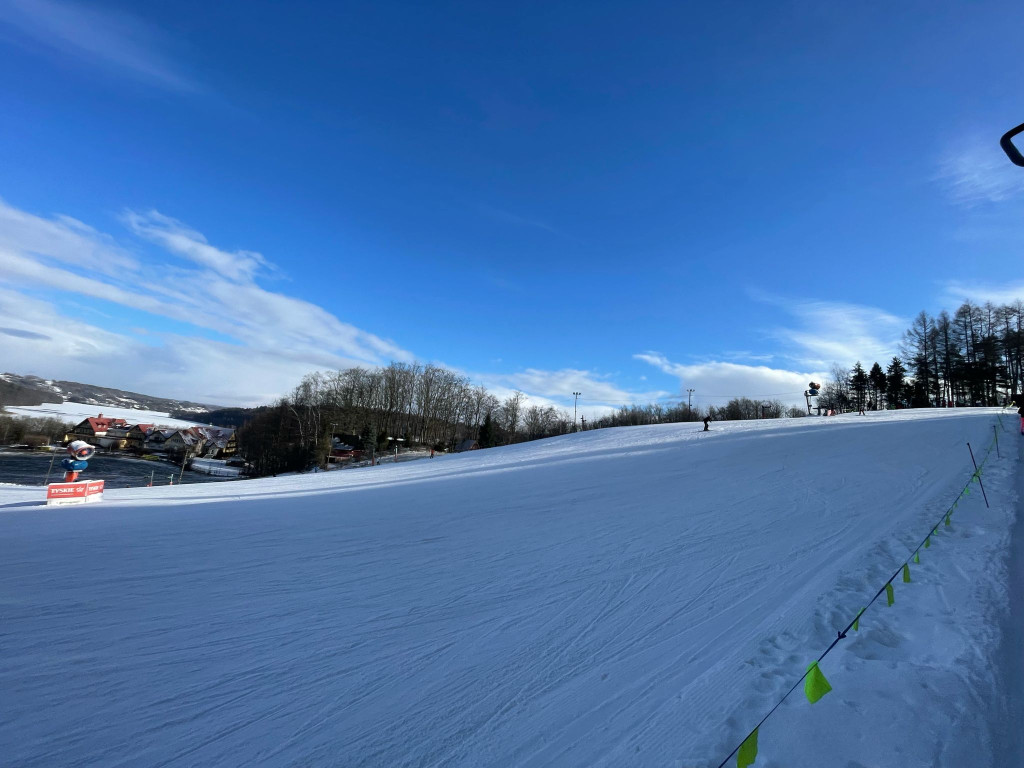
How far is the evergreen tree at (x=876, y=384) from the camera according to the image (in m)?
60.5

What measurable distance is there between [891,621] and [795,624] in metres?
0.94

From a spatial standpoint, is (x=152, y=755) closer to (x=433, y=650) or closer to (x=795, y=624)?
(x=433, y=650)

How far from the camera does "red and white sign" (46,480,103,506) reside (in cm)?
1166

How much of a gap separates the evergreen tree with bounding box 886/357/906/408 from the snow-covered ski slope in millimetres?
62652

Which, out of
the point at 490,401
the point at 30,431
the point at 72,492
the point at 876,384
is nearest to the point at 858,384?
the point at 876,384

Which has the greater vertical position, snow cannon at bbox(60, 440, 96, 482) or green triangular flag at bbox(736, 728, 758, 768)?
snow cannon at bbox(60, 440, 96, 482)

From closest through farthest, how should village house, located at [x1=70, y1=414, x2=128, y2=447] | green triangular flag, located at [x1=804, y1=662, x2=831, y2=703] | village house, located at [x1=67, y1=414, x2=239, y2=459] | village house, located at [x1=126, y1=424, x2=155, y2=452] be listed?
green triangular flag, located at [x1=804, y1=662, x2=831, y2=703]
village house, located at [x1=70, y1=414, x2=128, y2=447]
village house, located at [x1=67, y1=414, x2=239, y2=459]
village house, located at [x1=126, y1=424, x2=155, y2=452]

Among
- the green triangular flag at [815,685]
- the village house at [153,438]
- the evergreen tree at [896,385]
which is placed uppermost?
the evergreen tree at [896,385]

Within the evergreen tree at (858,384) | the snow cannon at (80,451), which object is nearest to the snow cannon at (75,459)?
the snow cannon at (80,451)

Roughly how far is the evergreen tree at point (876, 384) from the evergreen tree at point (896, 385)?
0.64 metres

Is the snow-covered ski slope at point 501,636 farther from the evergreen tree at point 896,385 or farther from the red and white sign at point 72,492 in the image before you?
the evergreen tree at point 896,385

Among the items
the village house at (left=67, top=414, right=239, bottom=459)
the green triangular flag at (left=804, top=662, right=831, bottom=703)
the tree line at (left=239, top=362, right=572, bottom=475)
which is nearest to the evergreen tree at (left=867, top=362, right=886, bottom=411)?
the tree line at (left=239, top=362, right=572, bottom=475)

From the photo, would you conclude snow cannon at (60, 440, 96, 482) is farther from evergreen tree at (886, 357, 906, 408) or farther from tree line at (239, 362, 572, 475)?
evergreen tree at (886, 357, 906, 408)

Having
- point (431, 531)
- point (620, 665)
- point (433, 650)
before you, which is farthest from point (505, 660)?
point (431, 531)
